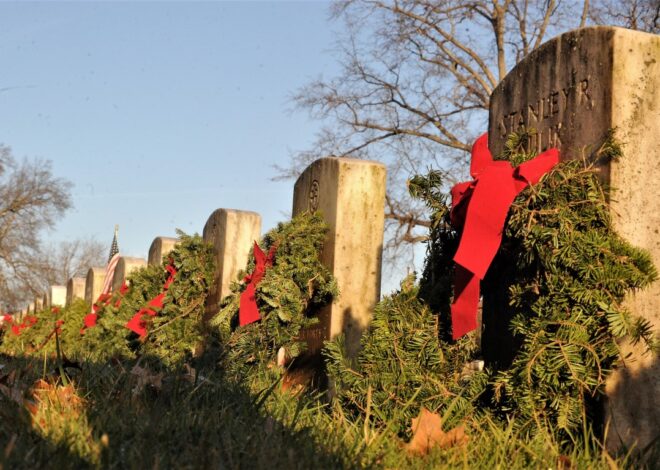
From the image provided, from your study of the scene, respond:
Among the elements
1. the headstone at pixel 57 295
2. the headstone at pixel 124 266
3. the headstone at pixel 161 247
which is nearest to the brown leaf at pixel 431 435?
the headstone at pixel 161 247

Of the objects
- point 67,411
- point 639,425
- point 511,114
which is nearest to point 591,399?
point 639,425

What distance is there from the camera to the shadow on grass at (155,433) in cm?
254

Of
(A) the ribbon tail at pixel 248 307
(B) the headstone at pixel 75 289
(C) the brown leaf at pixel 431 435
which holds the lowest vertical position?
(C) the brown leaf at pixel 431 435

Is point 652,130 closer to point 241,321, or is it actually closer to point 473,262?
point 473,262

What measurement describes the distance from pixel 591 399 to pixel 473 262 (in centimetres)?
74

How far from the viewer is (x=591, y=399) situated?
361 centimetres

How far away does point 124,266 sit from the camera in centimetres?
1227

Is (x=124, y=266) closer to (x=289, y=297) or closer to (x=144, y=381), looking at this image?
(x=289, y=297)

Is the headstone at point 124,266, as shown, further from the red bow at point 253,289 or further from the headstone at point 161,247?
the red bow at point 253,289

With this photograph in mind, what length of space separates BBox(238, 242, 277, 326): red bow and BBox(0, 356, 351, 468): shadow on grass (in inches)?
92.2

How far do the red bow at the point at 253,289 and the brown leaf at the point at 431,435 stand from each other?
112 inches

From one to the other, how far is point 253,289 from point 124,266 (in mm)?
6485

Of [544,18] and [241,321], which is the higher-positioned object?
[544,18]

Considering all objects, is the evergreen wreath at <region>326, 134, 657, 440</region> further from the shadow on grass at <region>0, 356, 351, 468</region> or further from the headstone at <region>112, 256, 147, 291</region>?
the headstone at <region>112, 256, 147, 291</region>
